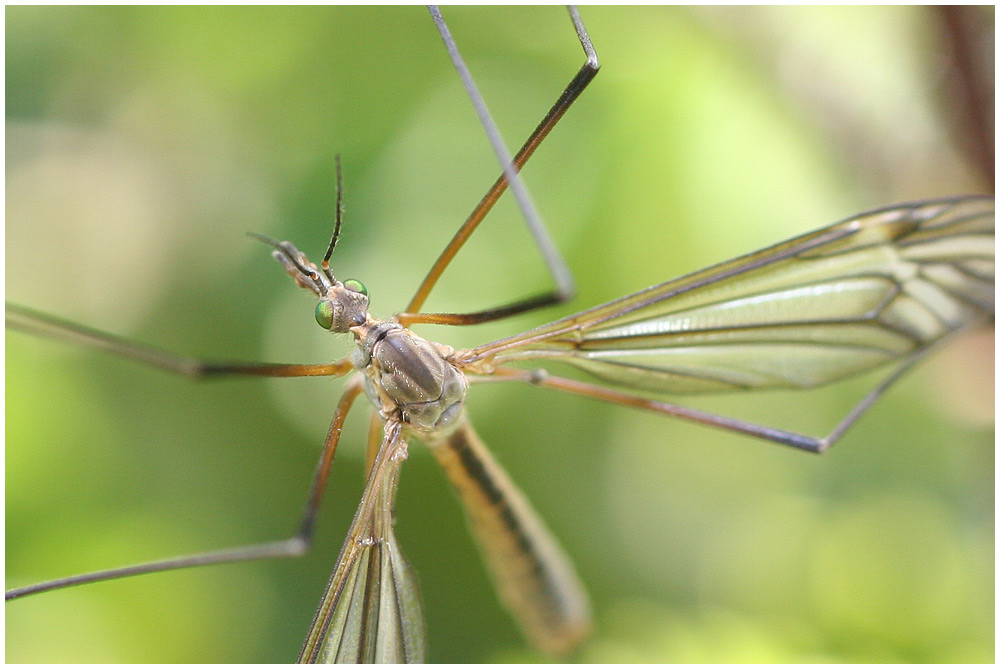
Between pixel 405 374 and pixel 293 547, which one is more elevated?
pixel 405 374

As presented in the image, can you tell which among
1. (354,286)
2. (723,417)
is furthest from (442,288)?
(723,417)

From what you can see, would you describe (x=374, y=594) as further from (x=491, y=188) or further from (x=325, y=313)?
(x=491, y=188)

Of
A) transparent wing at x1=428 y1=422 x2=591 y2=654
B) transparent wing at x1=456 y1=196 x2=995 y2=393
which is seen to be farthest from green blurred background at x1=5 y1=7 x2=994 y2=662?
transparent wing at x1=456 y1=196 x2=995 y2=393

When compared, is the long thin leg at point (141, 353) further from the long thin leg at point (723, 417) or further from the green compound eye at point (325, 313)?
the long thin leg at point (723, 417)

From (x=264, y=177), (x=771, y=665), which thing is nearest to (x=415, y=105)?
(x=264, y=177)

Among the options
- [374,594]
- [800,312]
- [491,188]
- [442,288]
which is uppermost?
[442,288]

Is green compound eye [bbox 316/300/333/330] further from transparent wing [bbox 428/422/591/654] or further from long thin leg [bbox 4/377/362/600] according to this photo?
transparent wing [bbox 428/422/591/654]

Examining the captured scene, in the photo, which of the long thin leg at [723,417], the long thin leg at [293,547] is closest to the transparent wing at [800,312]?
the long thin leg at [723,417]
